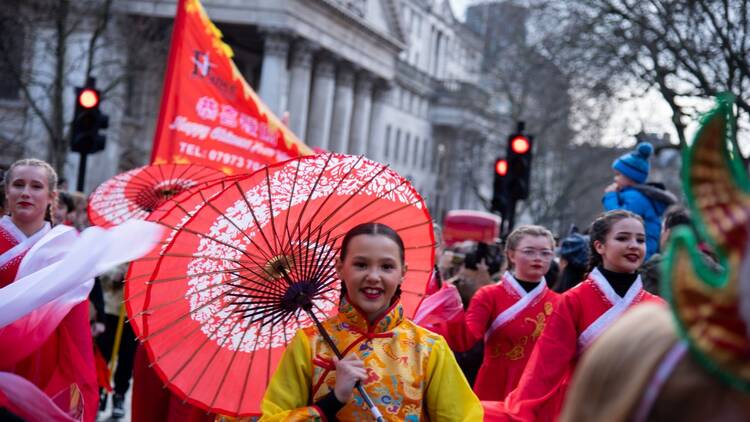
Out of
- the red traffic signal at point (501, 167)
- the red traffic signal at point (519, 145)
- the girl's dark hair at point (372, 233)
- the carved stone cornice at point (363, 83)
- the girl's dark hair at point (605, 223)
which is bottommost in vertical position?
the girl's dark hair at point (372, 233)

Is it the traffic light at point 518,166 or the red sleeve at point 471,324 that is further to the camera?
the traffic light at point 518,166

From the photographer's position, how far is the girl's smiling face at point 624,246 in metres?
5.27

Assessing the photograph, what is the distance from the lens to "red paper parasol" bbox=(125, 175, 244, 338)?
432cm

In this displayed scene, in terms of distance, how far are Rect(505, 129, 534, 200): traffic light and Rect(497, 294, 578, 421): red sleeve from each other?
11.1 meters

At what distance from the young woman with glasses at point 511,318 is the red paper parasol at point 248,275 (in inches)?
85.1

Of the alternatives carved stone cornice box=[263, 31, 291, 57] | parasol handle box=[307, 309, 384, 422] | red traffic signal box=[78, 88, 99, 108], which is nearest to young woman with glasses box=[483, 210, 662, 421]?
parasol handle box=[307, 309, 384, 422]

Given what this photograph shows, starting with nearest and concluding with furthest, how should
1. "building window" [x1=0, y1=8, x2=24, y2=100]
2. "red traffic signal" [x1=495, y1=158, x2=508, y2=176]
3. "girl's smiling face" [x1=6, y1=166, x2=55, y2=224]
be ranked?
1. "girl's smiling face" [x1=6, y1=166, x2=55, y2=224]
2. "red traffic signal" [x1=495, y1=158, x2=508, y2=176]
3. "building window" [x1=0, y1=8, x2=24, y2=100]

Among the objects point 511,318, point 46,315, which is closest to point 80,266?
point 46,315

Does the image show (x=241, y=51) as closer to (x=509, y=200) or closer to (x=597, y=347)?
(x=509, y=200)

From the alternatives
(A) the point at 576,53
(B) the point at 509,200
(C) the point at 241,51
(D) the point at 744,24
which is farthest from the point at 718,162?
(C) the point at 241,51

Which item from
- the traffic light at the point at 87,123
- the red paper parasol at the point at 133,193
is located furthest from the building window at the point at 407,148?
the red paper parasol at the point at 133,193

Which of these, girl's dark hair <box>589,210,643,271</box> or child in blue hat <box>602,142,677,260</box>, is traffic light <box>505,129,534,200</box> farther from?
girl's dark hair <box>589,210,643,271</box>

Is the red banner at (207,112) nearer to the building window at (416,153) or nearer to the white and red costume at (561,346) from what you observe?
the white and red costume at (561,346)

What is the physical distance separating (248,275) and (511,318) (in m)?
2.56
